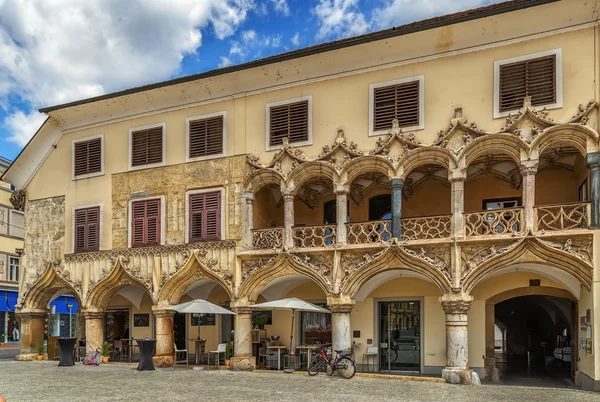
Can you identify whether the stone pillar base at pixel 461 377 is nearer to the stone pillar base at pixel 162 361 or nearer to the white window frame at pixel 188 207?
the white window frame at pixel 188 207

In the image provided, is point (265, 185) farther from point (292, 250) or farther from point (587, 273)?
point (587, 273)

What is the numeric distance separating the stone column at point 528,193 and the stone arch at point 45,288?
15983mm

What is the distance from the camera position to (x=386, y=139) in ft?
57.6

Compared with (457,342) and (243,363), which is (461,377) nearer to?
(457,342)

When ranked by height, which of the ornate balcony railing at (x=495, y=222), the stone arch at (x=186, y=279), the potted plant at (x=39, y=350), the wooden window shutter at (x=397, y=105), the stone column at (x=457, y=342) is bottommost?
the potted plant at (x=39, y=350)

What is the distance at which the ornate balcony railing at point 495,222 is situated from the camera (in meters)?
15.9

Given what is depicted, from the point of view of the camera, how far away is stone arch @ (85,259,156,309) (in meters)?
21.3

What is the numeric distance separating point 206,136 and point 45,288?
896cm

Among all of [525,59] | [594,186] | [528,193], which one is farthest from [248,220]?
[594,186]

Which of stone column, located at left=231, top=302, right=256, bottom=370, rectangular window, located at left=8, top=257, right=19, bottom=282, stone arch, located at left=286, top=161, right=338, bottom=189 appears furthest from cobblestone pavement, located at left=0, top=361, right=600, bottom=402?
rectangular window, located at left=8, top=257, right=19, bottom=282

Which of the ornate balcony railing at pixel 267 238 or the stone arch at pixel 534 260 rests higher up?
the ornate balcony railing at pixel 267 238

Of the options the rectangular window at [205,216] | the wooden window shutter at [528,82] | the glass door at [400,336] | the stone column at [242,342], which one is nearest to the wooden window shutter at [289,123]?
the rectangular window at [205,216]

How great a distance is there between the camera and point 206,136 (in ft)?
67.3

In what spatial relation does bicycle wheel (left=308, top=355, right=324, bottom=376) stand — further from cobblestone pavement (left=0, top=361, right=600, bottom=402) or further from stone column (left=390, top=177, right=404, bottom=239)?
stone column (left=390, top=177, right=404, bottom=239)
